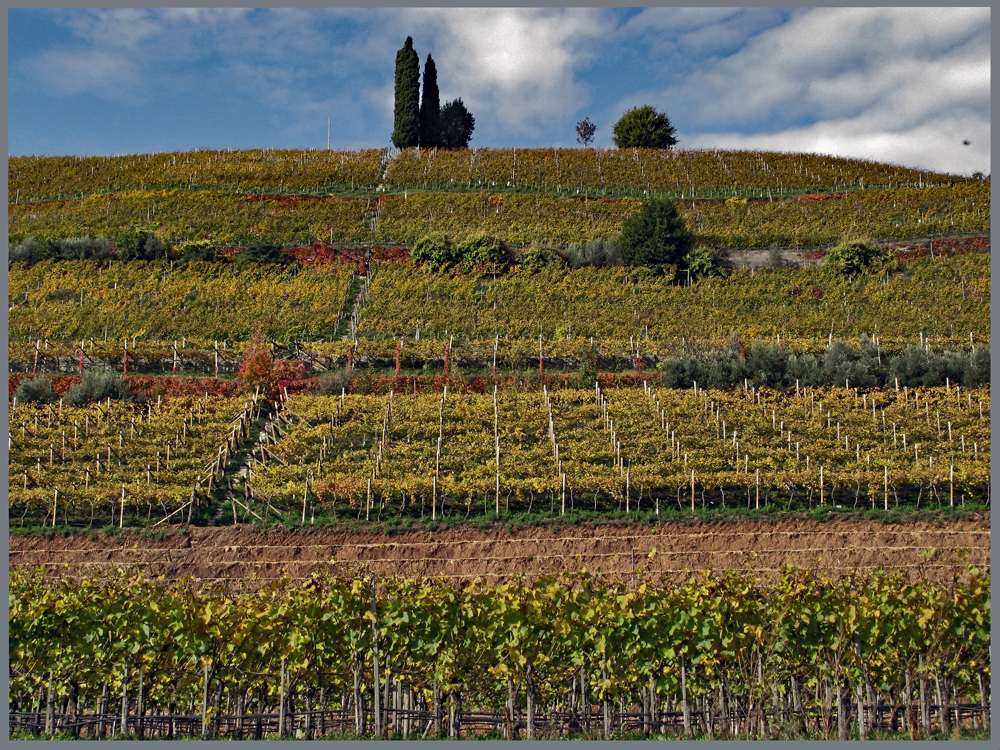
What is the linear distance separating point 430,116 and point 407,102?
2702 mm

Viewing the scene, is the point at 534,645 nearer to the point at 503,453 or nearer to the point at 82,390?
the point at 503,453

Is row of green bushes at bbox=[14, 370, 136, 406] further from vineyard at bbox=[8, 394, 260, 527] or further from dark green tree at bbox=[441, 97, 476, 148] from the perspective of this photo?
dark green tree at bbox=[441, 97, 476, 148]

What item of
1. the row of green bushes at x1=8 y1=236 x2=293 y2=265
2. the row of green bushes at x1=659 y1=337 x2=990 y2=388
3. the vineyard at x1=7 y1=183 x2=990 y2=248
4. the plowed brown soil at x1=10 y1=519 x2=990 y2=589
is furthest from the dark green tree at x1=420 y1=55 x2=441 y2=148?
the plowed brown soil at x1=10 y1=519 x2=990 y2=589

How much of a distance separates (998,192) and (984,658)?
628 cm

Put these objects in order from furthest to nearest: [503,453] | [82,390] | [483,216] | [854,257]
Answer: [483,216]
[854,257]
[82,390]
[503,453]

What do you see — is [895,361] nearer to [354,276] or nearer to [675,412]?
[675,412]

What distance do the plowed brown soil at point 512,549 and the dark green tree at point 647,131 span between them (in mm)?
52027

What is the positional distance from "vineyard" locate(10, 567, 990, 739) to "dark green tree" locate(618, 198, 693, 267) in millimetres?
30196

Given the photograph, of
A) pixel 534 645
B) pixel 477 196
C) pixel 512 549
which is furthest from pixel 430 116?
pixel 534 645

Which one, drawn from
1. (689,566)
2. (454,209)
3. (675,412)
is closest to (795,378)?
(675,412)

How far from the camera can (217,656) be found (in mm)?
10500

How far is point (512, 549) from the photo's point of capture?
56.7 ft

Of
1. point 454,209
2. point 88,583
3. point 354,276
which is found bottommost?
point 88,583

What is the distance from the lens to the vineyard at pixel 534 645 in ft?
32.3
